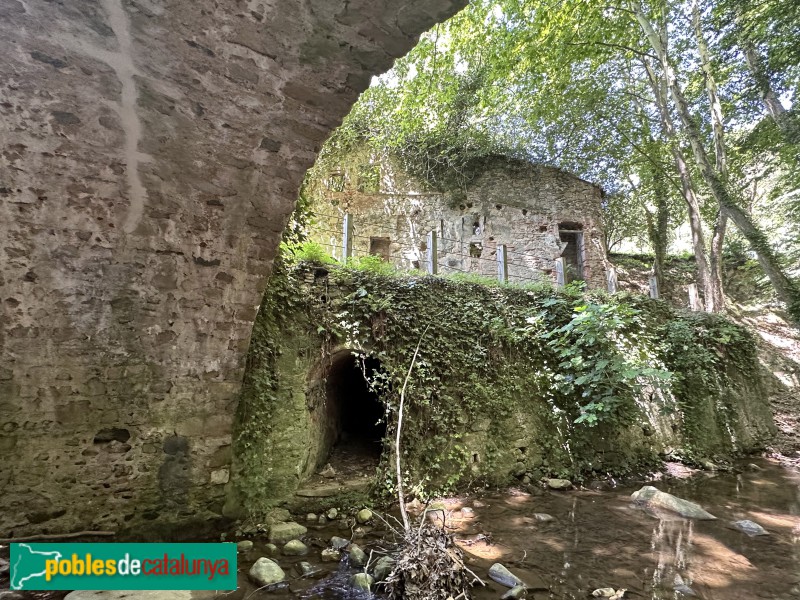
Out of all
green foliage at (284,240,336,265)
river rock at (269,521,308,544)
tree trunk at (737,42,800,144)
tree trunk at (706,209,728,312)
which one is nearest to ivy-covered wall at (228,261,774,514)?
green foliage at (284,240,336,265)

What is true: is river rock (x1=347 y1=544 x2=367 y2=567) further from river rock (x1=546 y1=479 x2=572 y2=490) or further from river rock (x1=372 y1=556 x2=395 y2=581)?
river rock (x1=546 y1=479 x2=572 y2=490)

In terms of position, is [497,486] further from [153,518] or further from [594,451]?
[153,518]

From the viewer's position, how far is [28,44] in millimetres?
2184

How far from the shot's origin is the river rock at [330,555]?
308 centimetres

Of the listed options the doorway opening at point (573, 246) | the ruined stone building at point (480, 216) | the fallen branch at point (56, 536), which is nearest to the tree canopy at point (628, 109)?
the ruined stone building at point (480, 216)

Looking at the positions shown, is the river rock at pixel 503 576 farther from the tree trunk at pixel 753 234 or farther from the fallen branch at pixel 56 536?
the tree trunk at pixel 753 234

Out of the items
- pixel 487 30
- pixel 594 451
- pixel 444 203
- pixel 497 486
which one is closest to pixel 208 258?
pixel 497 486

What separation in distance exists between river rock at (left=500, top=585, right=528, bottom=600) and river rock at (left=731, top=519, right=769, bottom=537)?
2768 mm

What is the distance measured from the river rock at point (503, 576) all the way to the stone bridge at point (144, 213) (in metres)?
2.42

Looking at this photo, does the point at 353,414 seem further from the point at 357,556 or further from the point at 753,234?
the point at 753,234

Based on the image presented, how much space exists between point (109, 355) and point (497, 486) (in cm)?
438

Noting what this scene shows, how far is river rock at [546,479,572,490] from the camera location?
16.0 ft

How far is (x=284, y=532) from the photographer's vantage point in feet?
11.4

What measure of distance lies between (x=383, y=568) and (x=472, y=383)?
268 cm
